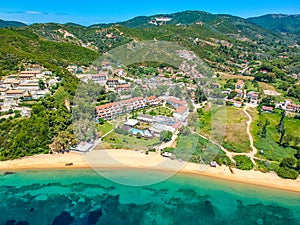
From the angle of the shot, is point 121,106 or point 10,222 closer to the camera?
point 10,222

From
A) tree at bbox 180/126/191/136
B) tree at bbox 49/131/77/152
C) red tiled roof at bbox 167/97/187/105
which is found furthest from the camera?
red tiled roof at bbox 167/97/187/105

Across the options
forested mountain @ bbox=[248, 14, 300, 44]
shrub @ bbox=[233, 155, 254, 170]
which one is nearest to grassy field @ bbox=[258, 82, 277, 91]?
shrub @ bbox=[233, 155, 254, 170]

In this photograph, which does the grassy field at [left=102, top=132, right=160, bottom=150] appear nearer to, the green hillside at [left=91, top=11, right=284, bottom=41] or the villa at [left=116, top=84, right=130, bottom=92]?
the villa at [left=116, top=84, right=130, bottom=92]

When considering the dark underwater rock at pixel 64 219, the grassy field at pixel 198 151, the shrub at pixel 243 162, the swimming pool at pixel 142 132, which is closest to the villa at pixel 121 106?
the swimming pool at pixel 142 132

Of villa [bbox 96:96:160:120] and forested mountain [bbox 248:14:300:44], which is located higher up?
forested mountain [bbox 248:14:300:44]

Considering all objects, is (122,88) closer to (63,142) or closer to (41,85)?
(41,85)

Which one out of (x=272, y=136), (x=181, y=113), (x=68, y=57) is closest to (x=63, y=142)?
(x=181, y=113)
